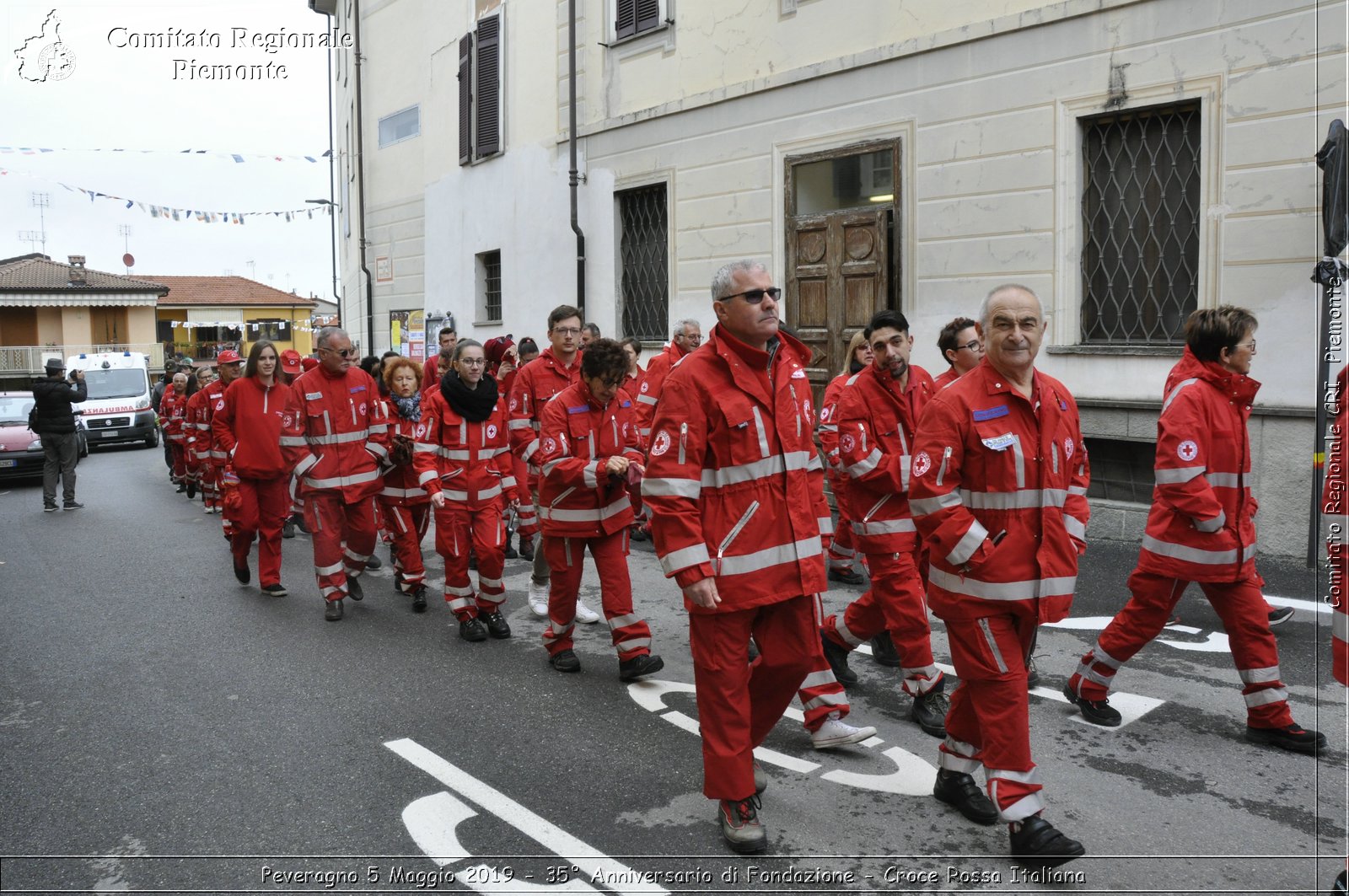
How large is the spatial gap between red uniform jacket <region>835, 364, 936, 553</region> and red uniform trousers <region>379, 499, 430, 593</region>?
3810 mm

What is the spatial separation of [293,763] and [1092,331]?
8.07 metres

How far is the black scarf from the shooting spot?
7.07 m

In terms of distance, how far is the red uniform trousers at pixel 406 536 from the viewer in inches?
315

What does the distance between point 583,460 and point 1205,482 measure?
3.12 metres

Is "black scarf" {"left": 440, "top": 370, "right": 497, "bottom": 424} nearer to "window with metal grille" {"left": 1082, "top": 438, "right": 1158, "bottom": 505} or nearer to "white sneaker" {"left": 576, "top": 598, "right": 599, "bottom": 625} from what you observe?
"white sneaker" {"left": 576, "top": 598, "right": 599, "bottom": 625}

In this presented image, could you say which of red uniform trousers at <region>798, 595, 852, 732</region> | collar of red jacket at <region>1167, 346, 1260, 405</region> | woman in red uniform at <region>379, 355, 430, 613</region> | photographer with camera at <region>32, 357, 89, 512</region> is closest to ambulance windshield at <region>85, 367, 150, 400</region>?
photographer with camera at <region>32, 357, 89, 512</region>

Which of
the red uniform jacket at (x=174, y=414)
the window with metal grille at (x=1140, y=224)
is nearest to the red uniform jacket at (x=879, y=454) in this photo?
the window with metal grille at (x=1140, y=224)

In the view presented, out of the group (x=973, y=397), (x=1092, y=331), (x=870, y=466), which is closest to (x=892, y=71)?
(x=1092, y=331)

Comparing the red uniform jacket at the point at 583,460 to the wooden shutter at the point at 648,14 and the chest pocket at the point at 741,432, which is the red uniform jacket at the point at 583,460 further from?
the wooden shutter at the point at 648,14

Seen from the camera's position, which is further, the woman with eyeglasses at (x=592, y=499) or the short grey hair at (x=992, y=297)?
the woman with eyeglasses at (x=592, y=499)

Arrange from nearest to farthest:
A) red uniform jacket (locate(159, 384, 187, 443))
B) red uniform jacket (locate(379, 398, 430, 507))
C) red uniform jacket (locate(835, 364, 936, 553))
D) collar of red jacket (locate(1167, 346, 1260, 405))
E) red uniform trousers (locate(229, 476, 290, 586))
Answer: collar of red jacket (locate(1167, 346, 1260, 405)) < red uniform jacket (locate(835, 364, 936, 553)) < red uniform jacket (locate(379, 398, 430, 507)) < red uniform trousers (locate(229, 476, 290, 586)) < red uniform jacket (locate(159, 384, 187, 443))

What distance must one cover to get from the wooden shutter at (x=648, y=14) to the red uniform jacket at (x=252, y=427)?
26.9 ft

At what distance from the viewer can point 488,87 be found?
18141 mm

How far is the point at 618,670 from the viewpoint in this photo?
6074 mm
